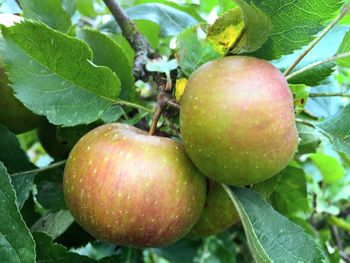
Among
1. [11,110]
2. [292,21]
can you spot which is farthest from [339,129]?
[11,110]

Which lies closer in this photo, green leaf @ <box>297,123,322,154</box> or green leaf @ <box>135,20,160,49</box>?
green leaf @ <box>297,123,322,154</box>

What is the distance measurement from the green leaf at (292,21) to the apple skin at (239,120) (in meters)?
0.06

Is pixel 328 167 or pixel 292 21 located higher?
pixel 292 21

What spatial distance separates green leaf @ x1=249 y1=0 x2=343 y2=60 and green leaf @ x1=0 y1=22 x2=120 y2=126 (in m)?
0.26

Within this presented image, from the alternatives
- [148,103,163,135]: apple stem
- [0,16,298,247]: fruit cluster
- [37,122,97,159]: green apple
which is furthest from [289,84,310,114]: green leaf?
[37,122,97,159]: green apple

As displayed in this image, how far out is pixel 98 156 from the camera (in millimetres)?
857

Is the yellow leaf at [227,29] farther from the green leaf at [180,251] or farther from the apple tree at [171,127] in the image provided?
the green leaf at [180,251]

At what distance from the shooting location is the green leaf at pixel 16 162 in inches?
39.6

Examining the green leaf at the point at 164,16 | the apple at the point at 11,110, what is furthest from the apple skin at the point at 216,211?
the green leaf at the point at 164,16

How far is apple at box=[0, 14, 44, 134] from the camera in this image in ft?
3.21

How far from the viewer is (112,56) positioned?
3.29ft

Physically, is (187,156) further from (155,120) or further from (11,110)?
(11,110)

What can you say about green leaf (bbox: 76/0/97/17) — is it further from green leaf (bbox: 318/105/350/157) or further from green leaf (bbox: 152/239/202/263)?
green leaf (bbox: 318/105/350/157)

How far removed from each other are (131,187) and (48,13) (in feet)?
1.44
